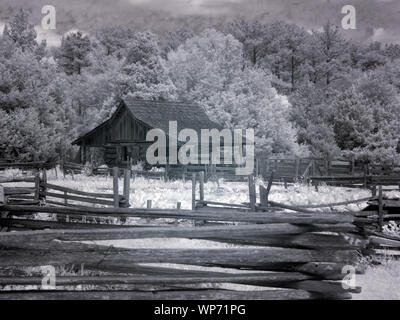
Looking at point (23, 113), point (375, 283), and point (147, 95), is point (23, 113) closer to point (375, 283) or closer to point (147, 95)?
point (147, 95)

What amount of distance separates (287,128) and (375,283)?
3568 cm

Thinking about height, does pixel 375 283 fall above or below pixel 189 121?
below

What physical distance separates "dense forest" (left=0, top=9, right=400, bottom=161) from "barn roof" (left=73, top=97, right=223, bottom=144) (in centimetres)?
455

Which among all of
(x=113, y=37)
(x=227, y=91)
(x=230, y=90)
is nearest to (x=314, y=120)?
(x=230, y=90)

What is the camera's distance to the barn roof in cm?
3434

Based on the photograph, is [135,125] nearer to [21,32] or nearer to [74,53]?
[21,32]

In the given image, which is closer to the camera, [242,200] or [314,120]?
[242,200]

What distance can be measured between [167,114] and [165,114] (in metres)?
0.15

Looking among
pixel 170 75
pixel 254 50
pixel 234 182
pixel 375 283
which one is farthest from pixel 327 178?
pixel 254 50

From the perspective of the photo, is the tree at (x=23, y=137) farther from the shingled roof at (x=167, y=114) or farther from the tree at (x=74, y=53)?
the tree at (x=74, y=53)

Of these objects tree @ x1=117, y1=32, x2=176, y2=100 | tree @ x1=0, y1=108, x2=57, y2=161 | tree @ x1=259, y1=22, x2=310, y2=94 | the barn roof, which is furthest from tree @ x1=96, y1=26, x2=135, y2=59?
the barn roof

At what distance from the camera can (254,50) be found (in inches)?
2211

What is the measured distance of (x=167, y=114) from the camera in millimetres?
35594

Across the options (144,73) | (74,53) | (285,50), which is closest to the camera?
(144,73)
